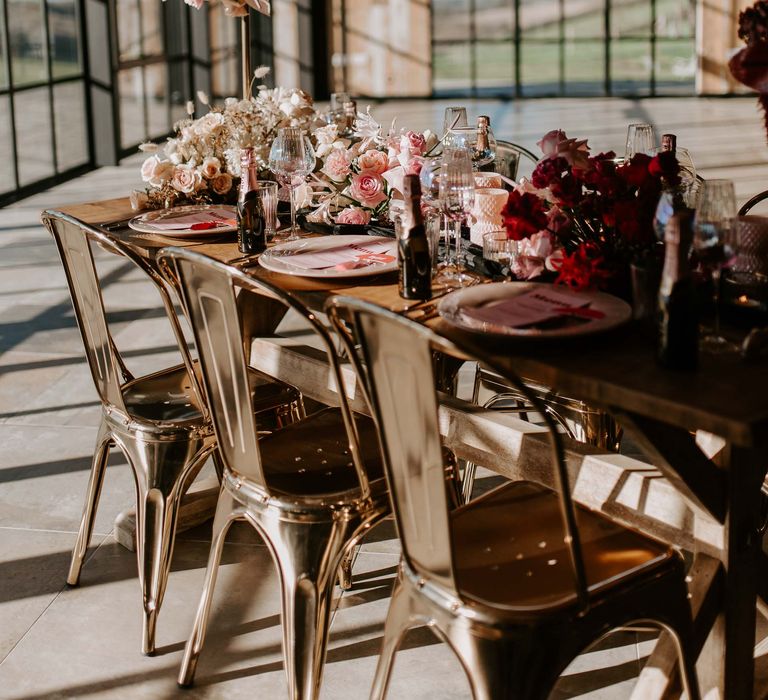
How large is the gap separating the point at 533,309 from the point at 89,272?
3.36 feet

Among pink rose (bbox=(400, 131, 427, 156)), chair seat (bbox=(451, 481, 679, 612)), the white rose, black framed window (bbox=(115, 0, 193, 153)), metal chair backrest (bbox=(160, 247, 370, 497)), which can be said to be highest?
black framed window (bbox=(115, 0, 193, 153))

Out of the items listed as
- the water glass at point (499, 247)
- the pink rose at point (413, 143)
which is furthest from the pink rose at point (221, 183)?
the water glass at point (499, 247)

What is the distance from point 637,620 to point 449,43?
15.4 meters

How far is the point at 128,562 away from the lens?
280 centimetres

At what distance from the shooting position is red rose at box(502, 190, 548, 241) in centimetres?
197

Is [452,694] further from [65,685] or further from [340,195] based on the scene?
[340,195]

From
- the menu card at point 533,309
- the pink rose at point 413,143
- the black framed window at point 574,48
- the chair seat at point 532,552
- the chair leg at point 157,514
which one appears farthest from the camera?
the black framed window at point 574,48

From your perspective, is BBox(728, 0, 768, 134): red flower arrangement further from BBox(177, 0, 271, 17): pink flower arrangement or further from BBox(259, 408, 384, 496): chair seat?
BBox(177, 0, 271, 17): pink flower arrangement

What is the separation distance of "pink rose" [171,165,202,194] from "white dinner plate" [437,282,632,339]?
47.3 inches

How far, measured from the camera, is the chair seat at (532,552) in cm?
168

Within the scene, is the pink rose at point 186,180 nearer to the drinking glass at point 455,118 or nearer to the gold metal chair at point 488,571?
the drinking glass at point 455,118

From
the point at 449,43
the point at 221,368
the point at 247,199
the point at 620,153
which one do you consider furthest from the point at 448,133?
the point at 449,43

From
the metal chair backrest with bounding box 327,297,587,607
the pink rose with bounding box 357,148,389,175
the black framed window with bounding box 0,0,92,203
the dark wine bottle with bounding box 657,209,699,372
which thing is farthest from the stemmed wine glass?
the black framed window with bounding box 0,0,92,203

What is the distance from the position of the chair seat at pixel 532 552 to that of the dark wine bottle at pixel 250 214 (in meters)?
0.87
